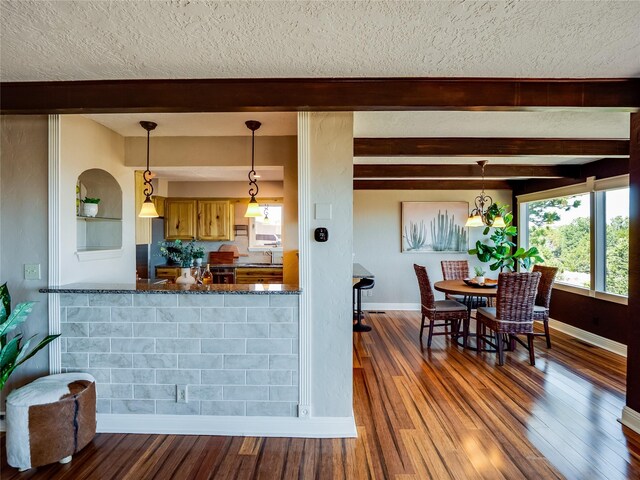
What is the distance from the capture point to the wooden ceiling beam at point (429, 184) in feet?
19.0

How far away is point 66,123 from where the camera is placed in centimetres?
241

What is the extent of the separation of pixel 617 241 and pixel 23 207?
6147 millimetres

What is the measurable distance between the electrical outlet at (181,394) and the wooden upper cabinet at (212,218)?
3411 millimetres

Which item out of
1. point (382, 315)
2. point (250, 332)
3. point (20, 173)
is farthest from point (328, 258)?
point (382, 315)

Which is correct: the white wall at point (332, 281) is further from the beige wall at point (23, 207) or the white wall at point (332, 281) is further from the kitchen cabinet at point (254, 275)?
the kitchen cabinet at point (254, 275)

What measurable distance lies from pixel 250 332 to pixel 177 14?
1.90 m

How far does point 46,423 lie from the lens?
194cm

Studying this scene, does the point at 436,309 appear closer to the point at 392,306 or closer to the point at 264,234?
the point at 392,306

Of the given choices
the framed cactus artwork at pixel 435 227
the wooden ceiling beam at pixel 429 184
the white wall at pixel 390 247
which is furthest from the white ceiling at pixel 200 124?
the framed cactus artwork at pixel 435 227

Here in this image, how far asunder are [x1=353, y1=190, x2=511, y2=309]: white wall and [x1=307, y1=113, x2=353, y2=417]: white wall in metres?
3.77

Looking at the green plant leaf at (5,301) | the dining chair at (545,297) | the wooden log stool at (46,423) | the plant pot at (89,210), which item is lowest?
the wooden log stool at (46,423)

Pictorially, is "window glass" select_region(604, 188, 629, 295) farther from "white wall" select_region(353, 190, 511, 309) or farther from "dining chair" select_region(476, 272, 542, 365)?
"white wall" select_region(353, 190, 511, 309)

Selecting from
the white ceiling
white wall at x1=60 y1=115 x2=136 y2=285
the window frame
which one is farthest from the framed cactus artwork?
white wall at x1=60 y1=115 x2=136 y2=285

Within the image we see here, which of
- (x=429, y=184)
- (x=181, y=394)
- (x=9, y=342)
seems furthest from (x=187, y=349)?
(x=429, y=184)
